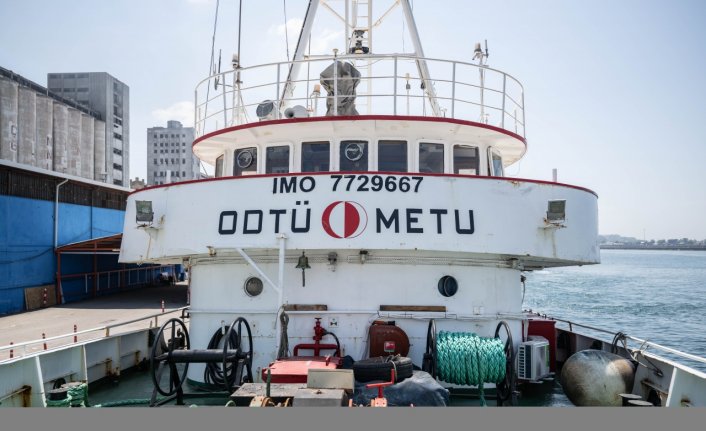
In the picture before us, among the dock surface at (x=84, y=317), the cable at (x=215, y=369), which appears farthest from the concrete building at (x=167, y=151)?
the cable at (x=215, y=369)

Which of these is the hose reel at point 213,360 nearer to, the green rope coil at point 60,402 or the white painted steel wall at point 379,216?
the green rope coil at point 60,402

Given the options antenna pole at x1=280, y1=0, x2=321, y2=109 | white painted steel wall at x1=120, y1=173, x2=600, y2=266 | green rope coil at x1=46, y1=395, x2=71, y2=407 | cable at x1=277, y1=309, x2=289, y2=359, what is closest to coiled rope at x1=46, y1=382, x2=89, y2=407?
green rope coil at x1=46, y1=395, x2=71, y2=407

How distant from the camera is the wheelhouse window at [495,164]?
11578 mm

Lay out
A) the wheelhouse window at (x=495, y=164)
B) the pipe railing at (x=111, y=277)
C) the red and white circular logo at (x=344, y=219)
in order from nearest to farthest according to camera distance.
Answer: the red and white circular logo at (x=344, y=219) → the wheelhouse window at (x=495, y=164) → the pipe railing at (x=111, y=277)

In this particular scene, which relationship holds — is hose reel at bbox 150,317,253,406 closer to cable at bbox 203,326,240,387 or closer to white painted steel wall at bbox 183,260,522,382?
cable at bbox 203,326,240,387

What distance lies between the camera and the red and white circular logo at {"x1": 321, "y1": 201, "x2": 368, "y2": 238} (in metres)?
8.73

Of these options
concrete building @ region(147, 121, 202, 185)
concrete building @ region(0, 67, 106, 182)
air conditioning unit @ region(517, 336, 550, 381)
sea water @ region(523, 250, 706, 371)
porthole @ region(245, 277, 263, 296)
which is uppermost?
concrete building @ region(147, 121, 202, 185)

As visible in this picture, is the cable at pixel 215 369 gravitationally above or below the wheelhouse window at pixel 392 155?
below

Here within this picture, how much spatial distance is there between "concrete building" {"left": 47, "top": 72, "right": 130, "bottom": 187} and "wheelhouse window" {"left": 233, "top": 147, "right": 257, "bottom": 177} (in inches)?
3178

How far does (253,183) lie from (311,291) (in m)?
2.09

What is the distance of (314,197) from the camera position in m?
8.91

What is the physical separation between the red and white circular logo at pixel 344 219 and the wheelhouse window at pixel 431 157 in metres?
2.40

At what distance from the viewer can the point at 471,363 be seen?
27.5ft

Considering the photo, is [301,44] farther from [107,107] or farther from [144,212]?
[107,107]
